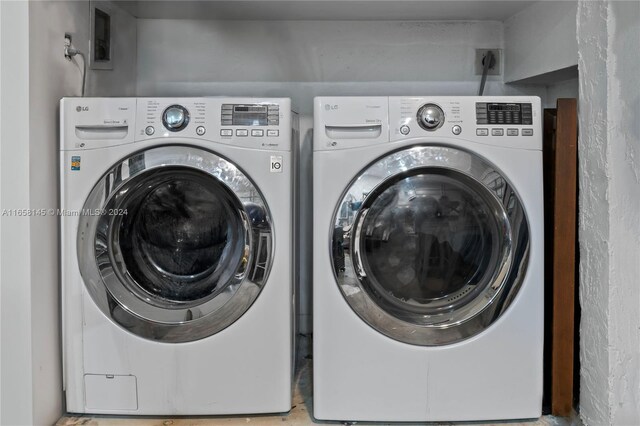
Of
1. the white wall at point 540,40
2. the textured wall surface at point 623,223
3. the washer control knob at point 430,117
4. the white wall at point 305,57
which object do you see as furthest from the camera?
the white wall at point 305,57

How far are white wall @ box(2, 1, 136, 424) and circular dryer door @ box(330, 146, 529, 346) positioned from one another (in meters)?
0.74

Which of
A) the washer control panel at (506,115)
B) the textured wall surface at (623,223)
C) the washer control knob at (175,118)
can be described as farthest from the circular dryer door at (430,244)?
the washer control knob at (175,118)

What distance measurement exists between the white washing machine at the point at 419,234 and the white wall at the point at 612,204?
0.41 ft

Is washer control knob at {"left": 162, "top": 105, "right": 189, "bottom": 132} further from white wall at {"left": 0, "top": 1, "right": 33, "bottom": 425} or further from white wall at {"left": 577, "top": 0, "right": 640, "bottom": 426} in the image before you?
white wall at {"left": 577, "top": 0, "right": 640, "bottom": 426}

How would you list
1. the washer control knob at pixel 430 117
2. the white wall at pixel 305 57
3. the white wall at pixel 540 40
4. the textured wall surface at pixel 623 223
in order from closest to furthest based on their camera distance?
1. the textured wall surface at pixel 623 223
2. the washer control knob at pixel 430 117
3. the white wall at pixel 540 40
4. the white wall at pixel 305 57

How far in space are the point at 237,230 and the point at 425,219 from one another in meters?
0.50

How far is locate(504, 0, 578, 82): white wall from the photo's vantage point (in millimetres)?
1408

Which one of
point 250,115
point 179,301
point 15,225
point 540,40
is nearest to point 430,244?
point 250,115

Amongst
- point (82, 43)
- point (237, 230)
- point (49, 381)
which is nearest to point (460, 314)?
point (237, 230)

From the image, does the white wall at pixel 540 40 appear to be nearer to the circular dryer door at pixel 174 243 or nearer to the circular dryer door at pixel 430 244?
the circular dryer door at pixel 430 244

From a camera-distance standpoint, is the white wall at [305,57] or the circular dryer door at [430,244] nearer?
the circular dryer door at [430,244]

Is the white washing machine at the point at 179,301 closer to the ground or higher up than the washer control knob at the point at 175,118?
closer to the ground

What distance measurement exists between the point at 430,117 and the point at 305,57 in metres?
0.78

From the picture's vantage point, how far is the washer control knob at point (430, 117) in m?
1.26
